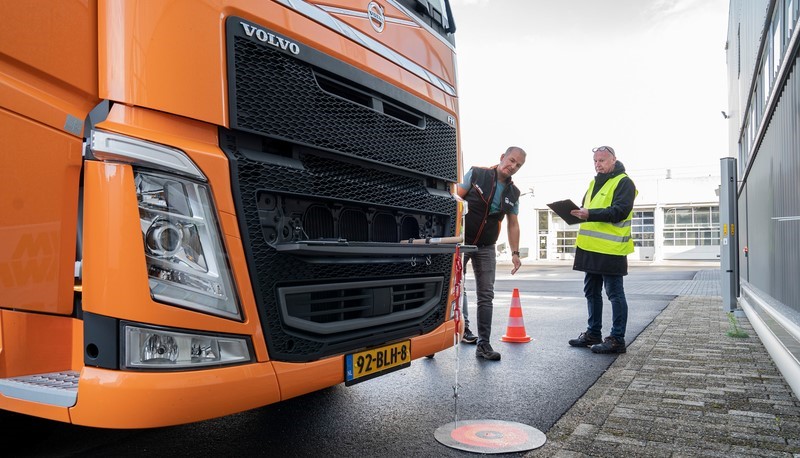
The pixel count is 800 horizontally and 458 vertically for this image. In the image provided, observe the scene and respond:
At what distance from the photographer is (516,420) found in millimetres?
3488

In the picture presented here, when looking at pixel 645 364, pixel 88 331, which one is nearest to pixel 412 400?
pixel 645 364

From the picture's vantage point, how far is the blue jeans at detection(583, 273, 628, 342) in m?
5.42

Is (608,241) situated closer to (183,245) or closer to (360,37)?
(360,37)

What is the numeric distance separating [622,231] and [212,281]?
4.31 m

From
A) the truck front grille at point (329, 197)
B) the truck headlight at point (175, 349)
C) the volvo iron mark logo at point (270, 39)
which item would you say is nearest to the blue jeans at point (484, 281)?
the truck front grille at point (329, 197)

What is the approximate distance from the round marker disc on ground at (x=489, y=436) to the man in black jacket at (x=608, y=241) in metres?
2.40

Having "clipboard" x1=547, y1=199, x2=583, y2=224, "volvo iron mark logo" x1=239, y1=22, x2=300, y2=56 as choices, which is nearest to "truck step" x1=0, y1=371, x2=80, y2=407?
"volvo iron mark logo" x1=239, y1=22, x2=300, y2=56

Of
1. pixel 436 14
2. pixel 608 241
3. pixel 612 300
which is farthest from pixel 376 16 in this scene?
pixel 612 300

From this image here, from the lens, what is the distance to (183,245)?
6.94ft

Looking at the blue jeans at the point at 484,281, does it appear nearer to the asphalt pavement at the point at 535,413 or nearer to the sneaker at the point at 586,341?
the asphalt pavement at the point at 535,413

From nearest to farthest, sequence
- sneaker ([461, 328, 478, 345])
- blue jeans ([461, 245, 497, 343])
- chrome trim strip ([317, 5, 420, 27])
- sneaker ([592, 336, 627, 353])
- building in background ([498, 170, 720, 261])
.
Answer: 1. chrome trim strip ([317, 5, 420, 27])
2. blue jeans ([461, 245, 497, 343])
3. sneaker ([592, 336, 627, 353])
4. sneaker ([461, 328, 478, 345])
5. building in background ([498, 170, 720, 261])

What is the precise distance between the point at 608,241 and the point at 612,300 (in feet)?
1.81

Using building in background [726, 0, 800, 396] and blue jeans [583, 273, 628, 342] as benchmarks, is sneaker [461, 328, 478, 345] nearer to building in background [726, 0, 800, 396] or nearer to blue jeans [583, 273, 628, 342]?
blue jeans [583, 273, 628, 342]

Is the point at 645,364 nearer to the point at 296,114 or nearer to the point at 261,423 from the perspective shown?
the point at 261,423
